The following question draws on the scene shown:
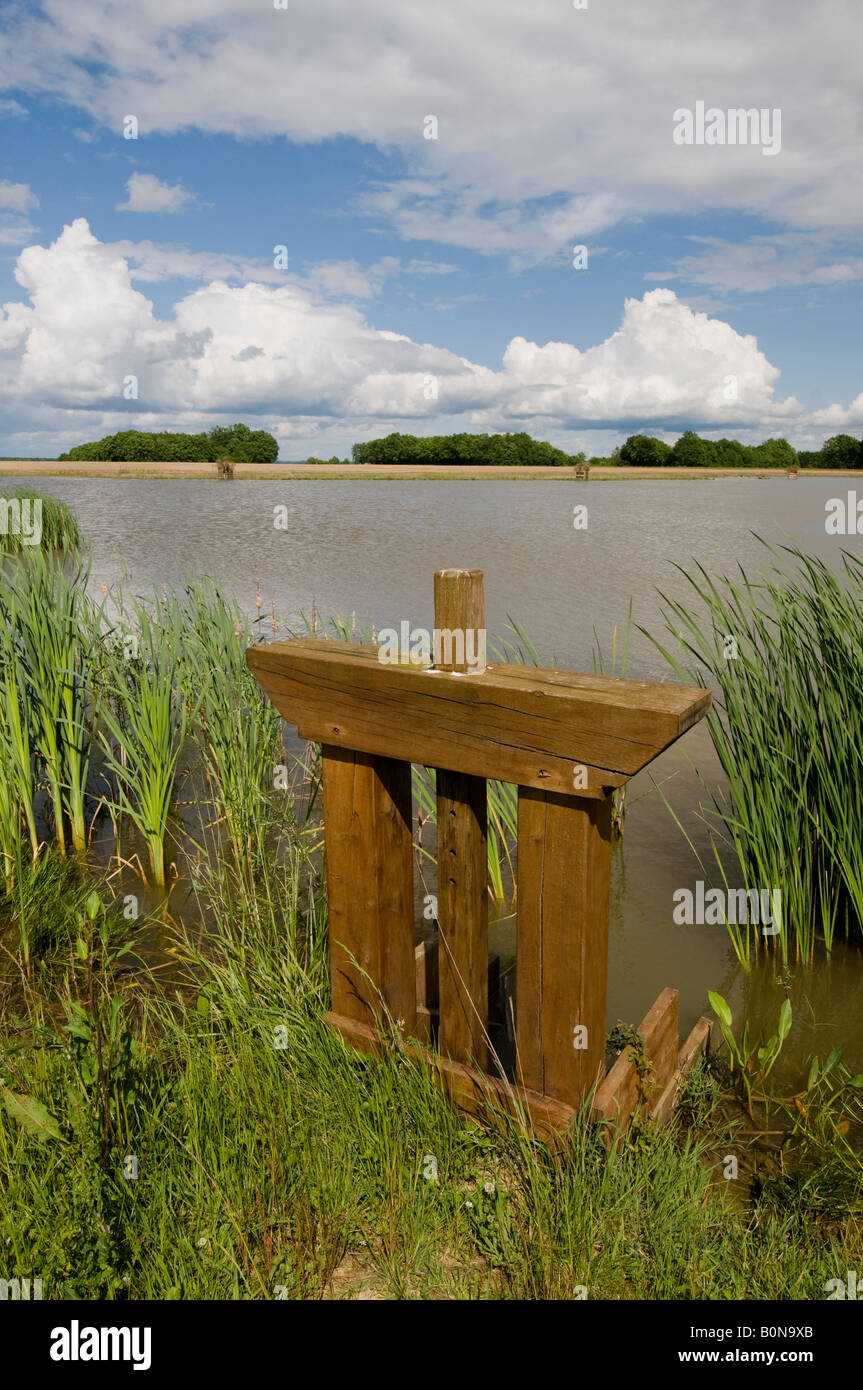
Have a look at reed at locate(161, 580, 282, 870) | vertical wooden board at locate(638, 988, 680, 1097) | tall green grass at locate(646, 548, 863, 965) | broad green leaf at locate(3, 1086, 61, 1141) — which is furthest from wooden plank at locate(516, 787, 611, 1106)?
reed at locate(161, 580, 282, 870)

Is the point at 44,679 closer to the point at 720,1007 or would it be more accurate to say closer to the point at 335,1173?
the point at 335,1173

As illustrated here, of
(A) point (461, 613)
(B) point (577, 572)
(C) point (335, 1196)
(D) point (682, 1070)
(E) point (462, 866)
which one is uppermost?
(B) point (577, 572)

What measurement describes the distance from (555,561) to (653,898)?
Result: 10316 mm

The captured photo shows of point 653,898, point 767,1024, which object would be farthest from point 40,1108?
point 653,898

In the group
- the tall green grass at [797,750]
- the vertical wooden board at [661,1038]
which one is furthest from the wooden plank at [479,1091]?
the tall green grass at [797,750]

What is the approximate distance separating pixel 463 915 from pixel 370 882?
0.27 m

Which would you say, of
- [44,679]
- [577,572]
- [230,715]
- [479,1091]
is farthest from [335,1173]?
[577,572]

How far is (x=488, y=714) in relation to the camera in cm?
186

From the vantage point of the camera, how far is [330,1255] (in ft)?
5.67

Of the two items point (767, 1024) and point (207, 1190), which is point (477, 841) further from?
point (767, 1024)

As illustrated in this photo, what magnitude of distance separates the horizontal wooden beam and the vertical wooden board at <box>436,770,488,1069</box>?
0.56 ft

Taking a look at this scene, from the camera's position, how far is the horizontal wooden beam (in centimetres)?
169

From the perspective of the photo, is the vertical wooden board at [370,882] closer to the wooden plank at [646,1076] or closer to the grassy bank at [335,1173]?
the grassy bank at [335,1173]

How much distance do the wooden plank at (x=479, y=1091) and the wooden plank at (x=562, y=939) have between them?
0.04 m
